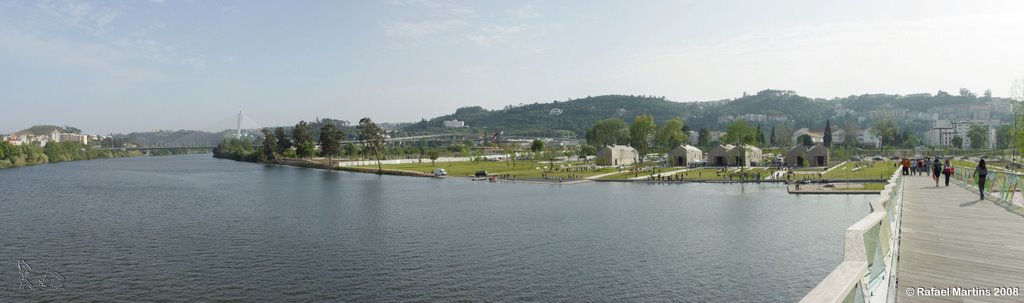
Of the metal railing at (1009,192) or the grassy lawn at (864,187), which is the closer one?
the metal railing at (1009,192)

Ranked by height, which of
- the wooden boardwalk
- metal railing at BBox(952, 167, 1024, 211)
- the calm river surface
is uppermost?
metal railing at BBox(952, 167, 1024, 211)

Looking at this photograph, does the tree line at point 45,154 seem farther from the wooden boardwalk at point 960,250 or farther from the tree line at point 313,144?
the wooden boardwalk at point 960,250

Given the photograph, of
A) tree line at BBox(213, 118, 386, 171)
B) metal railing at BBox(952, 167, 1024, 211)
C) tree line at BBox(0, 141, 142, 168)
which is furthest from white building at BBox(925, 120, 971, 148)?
tree line at BBox(0, 141, 142, 168)

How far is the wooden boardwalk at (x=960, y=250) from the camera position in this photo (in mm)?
6750

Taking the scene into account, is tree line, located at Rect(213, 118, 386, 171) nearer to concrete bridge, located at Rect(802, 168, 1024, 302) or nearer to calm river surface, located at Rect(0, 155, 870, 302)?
calm river surface, located at Rect(0, 155, 870, 302)

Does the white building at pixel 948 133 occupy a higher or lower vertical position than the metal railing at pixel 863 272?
higher

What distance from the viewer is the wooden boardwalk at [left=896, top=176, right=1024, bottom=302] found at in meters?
6.75

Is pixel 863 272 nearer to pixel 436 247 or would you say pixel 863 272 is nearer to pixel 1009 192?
pixel 1009 192

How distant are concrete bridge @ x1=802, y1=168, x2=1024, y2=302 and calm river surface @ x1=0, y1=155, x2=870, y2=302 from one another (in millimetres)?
6206

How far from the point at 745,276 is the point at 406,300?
10074 millimetres

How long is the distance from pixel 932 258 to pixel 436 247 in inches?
747

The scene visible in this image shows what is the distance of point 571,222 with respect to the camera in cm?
3130

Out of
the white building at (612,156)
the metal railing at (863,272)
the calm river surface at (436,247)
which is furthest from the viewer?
the white building at (612,156)

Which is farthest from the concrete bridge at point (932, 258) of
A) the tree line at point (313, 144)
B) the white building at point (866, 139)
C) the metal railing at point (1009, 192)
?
the white building at point (866, 139)
